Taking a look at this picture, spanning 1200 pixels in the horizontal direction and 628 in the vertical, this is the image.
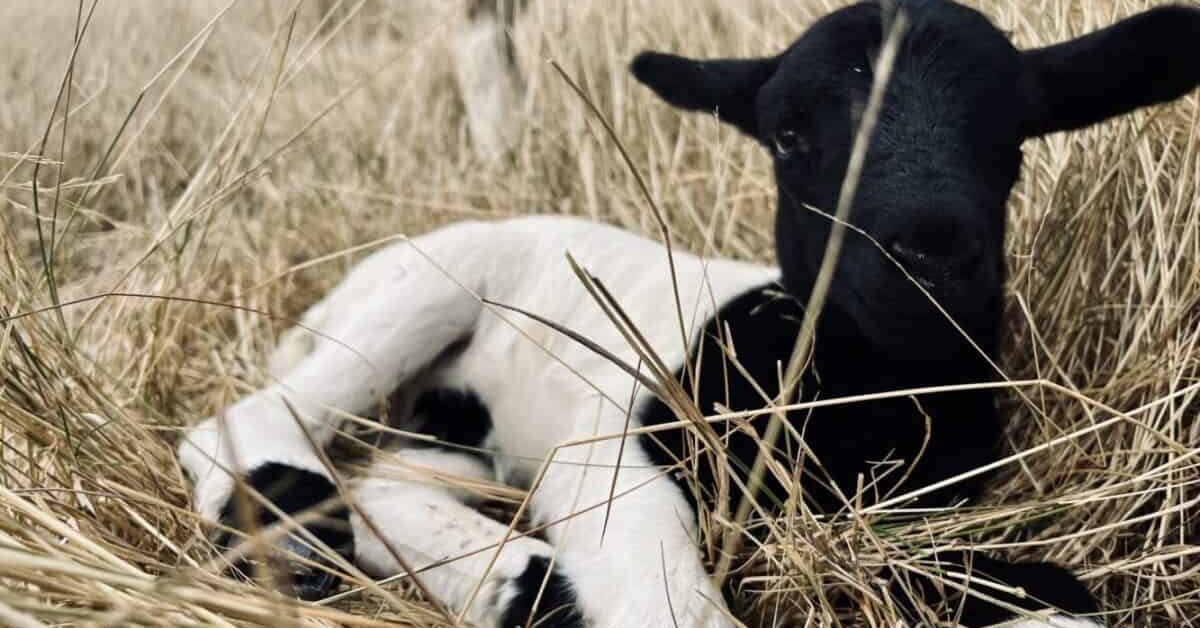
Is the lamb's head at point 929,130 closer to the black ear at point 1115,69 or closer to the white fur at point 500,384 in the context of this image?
the black ear at point 1115,69

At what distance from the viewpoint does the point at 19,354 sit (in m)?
2.40

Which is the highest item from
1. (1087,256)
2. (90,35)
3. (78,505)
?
(90,35)

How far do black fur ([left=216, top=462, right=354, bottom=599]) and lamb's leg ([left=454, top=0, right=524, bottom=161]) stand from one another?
2473 mm

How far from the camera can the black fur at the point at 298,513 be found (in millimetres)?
2414

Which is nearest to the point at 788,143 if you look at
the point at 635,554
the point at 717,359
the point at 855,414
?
the point at 717,359

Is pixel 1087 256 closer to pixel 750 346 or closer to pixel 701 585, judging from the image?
pixel 750 346

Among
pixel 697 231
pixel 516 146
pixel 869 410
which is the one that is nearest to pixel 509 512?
pixel 869 410

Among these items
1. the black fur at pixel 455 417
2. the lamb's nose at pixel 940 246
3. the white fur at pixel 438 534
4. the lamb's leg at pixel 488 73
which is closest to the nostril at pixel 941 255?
the lamb's nose at pixel 940 246

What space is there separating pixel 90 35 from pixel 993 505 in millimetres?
5952

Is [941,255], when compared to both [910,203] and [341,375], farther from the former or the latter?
[341,375]

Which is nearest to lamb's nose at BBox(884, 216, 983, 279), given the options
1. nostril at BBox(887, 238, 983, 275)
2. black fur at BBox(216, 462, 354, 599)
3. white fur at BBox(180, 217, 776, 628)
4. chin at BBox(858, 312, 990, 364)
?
nostril at BBox(887, 238, 983, 275)

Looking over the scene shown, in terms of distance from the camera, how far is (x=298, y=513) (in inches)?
102

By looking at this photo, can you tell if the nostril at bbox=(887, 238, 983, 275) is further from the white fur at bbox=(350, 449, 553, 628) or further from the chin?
the white fur at bbox=(350, 449, 553, 628)

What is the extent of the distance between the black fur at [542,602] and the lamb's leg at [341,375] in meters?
0.51
